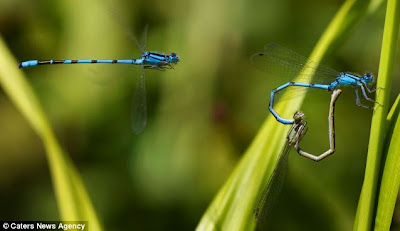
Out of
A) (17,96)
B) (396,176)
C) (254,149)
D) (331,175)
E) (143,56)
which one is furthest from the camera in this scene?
(331,175)

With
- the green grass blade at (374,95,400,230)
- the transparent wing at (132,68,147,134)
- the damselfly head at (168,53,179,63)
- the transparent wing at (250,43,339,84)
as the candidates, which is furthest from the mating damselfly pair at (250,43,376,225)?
A: the transparent wing at (132,68,147,134)

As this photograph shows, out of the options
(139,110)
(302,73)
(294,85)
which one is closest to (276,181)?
(294,85)

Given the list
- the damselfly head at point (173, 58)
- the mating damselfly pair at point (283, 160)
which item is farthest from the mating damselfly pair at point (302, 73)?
the damselfly head at point (173, 58)

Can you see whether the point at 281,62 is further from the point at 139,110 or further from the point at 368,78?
the point at 139,110

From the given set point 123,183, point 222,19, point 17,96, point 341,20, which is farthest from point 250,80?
point 17,96

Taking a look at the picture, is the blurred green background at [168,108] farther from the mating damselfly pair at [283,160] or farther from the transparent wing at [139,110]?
the mating damselfly pair at [283,160]

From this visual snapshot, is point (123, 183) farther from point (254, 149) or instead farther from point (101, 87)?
point (254, 149)
